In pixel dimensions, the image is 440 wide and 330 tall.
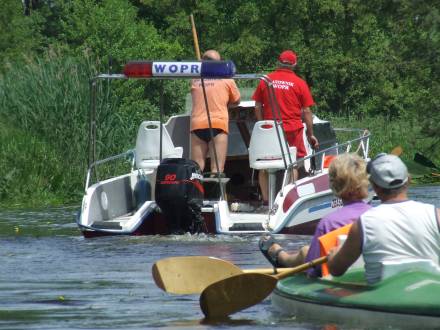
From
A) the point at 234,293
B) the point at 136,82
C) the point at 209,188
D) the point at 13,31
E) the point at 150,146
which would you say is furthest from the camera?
the point at 13,31

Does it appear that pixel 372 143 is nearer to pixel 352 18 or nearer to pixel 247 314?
pixel 352 18

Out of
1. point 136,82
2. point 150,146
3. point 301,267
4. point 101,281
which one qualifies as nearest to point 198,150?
point 150,146

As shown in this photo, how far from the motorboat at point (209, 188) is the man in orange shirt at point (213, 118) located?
0.91 feet

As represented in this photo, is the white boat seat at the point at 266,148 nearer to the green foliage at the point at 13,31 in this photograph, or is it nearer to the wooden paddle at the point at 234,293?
the wooden paddle at the point at 234,293

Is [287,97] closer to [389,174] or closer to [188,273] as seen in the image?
[188,273]

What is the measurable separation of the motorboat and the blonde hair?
16.6 ft

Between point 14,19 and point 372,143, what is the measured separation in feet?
Result: 64.0

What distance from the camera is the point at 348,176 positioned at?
8586 mm

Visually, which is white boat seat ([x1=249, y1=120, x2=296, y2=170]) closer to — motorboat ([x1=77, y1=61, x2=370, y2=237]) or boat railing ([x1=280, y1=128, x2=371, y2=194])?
motorboat ([x1=77, y1=61, x2=370, y2=237])

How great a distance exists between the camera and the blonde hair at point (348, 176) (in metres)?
8.58

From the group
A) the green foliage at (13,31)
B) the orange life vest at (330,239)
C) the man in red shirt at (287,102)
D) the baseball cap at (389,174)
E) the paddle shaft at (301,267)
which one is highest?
the green foliage at (13,31)

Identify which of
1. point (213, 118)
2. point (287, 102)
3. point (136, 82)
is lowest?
point (213, 118)

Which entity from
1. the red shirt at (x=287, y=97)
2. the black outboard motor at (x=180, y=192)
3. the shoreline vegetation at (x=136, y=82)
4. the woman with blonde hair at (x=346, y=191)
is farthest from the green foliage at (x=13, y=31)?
the woman with blonde hair at (x=346, y=191)

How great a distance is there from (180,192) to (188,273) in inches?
176
